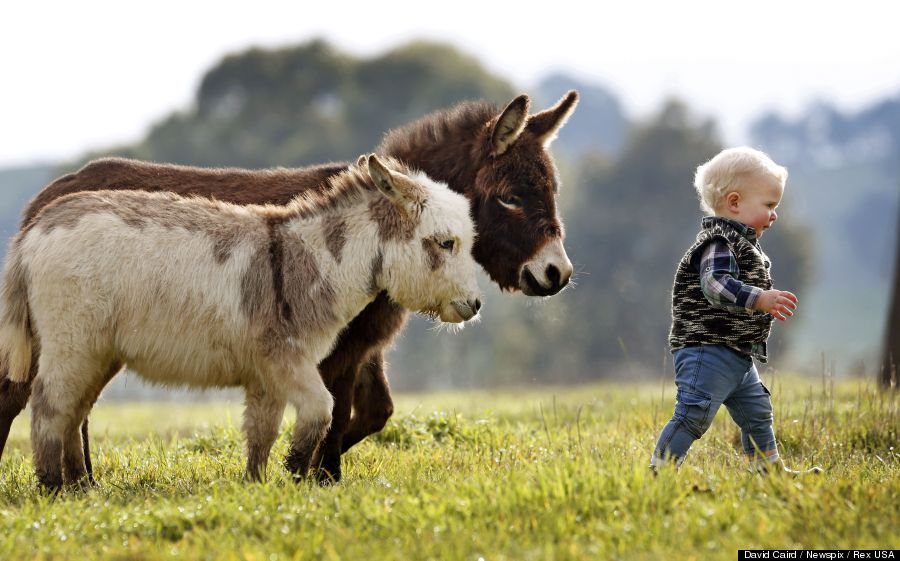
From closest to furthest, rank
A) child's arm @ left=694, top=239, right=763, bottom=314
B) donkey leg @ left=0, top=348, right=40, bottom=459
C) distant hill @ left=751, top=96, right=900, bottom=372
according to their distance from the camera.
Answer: child's arm @ left=694, top=239, right=763, bottom=314 < donkey leg @ left=0, top=348, right=40, bottom=459 < distant hill @ left=751, top=96, right=900, bottom=372

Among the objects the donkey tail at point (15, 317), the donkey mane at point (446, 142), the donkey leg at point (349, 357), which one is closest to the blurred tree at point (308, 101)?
the donkey mane at point (446, 142)

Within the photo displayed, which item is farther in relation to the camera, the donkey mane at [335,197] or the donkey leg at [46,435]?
the donkey mane at [335,197]

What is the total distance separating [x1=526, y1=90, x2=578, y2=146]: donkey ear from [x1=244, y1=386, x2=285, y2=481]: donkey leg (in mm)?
2631

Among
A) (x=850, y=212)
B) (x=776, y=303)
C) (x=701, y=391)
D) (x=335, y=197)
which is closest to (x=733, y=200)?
(x=776, y=303)

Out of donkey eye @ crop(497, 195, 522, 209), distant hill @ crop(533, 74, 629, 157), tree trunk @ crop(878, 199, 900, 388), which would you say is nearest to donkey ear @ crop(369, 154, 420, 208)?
donkey eye @ crop(497, 195, 522, 209)

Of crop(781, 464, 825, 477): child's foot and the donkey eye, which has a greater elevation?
the donkey eye

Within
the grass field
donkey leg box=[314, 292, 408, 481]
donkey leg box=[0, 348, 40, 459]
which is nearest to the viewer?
the grass field

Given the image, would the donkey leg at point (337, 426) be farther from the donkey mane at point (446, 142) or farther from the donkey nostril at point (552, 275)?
the donkey mane at point (446, 142)

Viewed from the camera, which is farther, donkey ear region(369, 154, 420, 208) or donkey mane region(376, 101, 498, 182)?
donkey mane region(376, 101, 498, 182)

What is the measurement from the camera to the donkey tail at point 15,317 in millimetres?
5855

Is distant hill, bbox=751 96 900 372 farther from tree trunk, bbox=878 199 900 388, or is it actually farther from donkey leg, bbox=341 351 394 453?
donkey leg, bbox=341 351 394 453

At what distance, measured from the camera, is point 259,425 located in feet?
18.8

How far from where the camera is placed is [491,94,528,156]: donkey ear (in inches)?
259

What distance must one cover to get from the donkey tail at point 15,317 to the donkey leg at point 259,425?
138 cm
